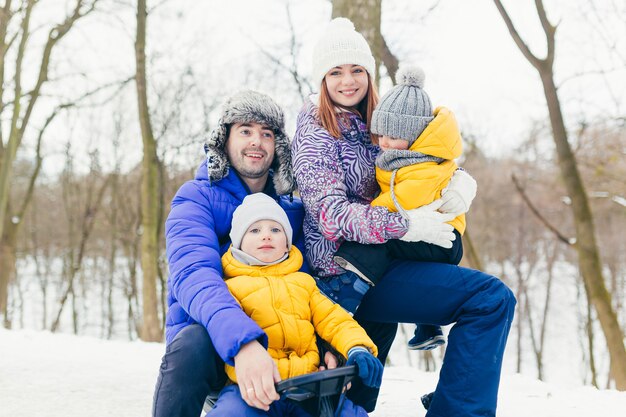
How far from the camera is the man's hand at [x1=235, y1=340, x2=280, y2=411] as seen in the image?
1.74m

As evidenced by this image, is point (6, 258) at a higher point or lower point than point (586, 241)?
lower

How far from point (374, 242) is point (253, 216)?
514mm

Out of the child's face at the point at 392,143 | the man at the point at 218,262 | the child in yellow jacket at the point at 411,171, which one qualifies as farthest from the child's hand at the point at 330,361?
the child's face at the point at 392,143

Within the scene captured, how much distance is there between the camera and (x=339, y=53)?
2.71 m

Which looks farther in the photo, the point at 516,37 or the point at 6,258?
the point at 6,258

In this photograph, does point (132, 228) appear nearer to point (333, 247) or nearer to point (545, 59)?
point (545, 59)

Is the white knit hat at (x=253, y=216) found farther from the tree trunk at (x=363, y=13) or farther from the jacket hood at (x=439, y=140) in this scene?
the tree trunk at (x=363, y=13)

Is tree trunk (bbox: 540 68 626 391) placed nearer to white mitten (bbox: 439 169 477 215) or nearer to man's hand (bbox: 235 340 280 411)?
white mitten (bbox: 439 169 477 215)

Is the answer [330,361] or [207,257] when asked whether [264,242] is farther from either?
[330,361]

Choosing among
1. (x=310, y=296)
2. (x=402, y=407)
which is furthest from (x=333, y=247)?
(x=402, y=407)

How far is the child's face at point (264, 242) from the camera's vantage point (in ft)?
7.17

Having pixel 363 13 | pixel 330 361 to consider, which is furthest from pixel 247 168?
pixel 363 13

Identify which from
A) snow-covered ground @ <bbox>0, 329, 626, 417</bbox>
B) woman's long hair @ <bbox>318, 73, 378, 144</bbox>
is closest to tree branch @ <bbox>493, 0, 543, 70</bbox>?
snow-covered ground @ <bbox>0, 329, 626, 417</bbox>

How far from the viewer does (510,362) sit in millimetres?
24250
